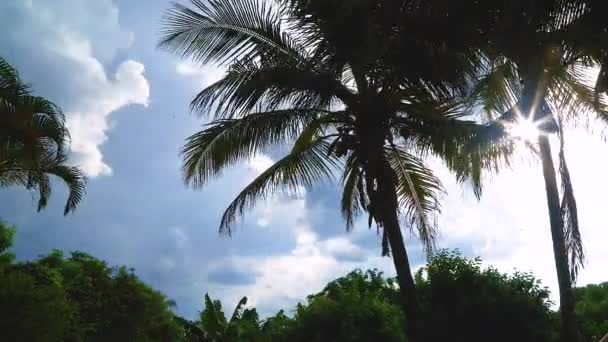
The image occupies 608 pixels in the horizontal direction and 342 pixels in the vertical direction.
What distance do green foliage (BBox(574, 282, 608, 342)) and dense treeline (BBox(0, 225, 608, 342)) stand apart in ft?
1.14

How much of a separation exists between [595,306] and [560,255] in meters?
22.9

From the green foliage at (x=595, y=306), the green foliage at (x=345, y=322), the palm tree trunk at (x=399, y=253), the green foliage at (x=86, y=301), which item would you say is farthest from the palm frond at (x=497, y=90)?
the green foliage at (x=595, y=306)

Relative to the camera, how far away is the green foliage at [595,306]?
27.4 m

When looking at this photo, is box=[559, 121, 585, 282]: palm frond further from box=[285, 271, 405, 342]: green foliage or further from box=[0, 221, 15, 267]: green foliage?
box=[0, 221, 15, 267]: green foliage

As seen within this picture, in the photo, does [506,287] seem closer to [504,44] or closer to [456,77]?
[456,77]

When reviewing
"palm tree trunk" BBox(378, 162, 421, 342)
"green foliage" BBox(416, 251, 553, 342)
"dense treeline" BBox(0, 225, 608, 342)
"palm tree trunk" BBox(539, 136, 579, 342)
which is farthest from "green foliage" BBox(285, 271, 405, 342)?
"palm tree trunk" BBox(539, 136, 579, 342)

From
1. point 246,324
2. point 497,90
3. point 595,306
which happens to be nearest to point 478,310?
point 497,90

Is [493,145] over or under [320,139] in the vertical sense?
under

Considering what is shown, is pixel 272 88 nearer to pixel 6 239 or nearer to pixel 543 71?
pixel 543 71

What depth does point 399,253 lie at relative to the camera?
40.4 feet

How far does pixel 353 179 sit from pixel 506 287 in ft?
15.2

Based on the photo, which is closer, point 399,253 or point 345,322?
point 399,253

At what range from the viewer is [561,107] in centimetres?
1384

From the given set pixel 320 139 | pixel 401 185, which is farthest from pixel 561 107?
pixel 320 139
